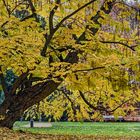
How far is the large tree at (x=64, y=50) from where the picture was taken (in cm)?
629

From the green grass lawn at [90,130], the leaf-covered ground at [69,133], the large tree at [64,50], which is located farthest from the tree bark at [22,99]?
the green grass lawn at [90,130]

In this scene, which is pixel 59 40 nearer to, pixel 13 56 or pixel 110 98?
pixel 13 56

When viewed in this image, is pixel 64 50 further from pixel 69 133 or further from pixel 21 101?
pixel 69 133

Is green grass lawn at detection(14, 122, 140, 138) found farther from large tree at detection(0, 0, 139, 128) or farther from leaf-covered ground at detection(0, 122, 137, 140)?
large tree at detection(0, 0, 139, 128)

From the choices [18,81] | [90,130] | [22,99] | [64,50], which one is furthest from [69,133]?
[64,50]

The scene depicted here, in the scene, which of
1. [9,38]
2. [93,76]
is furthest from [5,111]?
[93,76]

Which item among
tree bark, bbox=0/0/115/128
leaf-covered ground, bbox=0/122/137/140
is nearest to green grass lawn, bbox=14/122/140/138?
leaf-covered ground, bbox=0/122/137/140

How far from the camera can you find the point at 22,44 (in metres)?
6.89

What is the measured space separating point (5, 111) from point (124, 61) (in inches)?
108

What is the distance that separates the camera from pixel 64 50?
773 cm

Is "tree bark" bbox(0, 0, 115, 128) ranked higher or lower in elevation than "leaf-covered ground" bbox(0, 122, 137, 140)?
higher

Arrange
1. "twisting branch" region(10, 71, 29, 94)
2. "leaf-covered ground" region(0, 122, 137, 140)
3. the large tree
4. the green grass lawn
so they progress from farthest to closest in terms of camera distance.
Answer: the green grass lawn → "twisting branch" region(10, 71, 29, 94) → "leaf-covered ground" region(0, 122, 137, 140) → the large tree

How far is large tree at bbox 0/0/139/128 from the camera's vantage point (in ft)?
20.6

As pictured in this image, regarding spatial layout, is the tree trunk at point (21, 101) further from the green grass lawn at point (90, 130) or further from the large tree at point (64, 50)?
the green grass lawn at point (90, 130)
